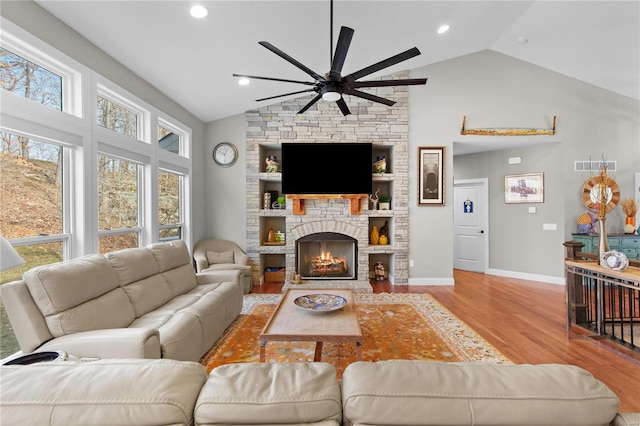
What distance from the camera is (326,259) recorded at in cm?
559

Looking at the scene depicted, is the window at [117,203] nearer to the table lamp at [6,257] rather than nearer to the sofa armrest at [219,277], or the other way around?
the sofa armrest at [219,277]

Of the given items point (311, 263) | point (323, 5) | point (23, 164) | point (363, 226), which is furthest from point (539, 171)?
point (23, 164)

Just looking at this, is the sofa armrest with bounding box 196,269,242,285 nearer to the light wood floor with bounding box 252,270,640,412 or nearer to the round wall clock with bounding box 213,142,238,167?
the light wood floor with bounding box 252,270,640,412

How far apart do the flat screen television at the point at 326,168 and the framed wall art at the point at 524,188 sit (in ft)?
9.72

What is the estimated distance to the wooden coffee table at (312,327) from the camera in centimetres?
220

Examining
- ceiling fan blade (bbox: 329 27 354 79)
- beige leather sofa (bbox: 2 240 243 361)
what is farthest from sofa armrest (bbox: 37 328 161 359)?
ceiling fan blade (bbox: 329 27 354 79)

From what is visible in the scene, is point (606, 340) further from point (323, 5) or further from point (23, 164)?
point (23, 164)

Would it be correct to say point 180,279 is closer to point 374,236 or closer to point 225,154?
point 225,154

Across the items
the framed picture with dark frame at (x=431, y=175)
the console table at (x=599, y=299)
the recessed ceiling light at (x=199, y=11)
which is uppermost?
Result: the recessed ceiling light at (x=199, y=11)

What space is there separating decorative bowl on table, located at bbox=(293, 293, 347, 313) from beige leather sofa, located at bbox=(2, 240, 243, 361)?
86 cm

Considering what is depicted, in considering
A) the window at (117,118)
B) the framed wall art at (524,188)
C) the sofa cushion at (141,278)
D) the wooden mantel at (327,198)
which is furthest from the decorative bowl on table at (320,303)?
the framed wall art at (524,188)

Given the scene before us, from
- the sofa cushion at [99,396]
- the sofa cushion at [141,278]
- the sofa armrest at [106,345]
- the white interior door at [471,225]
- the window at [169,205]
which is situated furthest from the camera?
the white interior door at [471,225]

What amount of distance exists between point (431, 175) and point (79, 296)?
16.3ft

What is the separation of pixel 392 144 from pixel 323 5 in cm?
270
